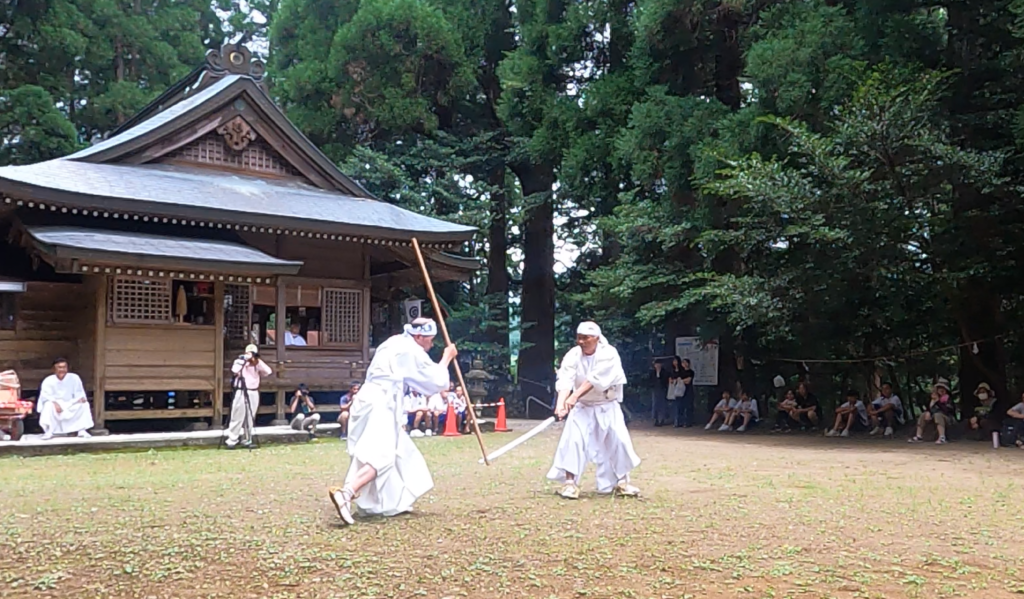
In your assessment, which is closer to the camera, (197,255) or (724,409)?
(197,255)

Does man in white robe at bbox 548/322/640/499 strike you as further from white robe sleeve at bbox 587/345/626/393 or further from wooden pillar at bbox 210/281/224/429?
wooden pillar at bbox 210/281/224/429

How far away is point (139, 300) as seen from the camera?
14.6 m

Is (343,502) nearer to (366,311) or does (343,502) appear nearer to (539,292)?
(366,311)

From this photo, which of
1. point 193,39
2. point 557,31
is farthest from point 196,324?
point 193,39

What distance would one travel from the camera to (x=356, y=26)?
23125mm

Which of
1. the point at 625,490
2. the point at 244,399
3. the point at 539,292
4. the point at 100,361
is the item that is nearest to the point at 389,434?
→ the point at 625,490

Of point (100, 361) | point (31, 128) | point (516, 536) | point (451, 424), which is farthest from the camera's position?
point (31, 128)

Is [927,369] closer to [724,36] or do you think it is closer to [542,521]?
[724,36]

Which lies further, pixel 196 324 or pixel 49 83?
pixel 49 83

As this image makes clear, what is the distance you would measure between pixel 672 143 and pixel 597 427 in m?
10.8

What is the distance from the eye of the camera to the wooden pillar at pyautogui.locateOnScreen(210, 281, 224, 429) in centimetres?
1513

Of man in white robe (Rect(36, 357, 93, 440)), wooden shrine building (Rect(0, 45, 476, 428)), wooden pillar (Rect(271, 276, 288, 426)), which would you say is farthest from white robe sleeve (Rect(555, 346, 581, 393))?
wooden pillar (Rect(271, 276, 288, 426))

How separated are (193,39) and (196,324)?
1668cm

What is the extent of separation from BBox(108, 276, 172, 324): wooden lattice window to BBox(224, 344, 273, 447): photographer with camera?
8.30 feet
